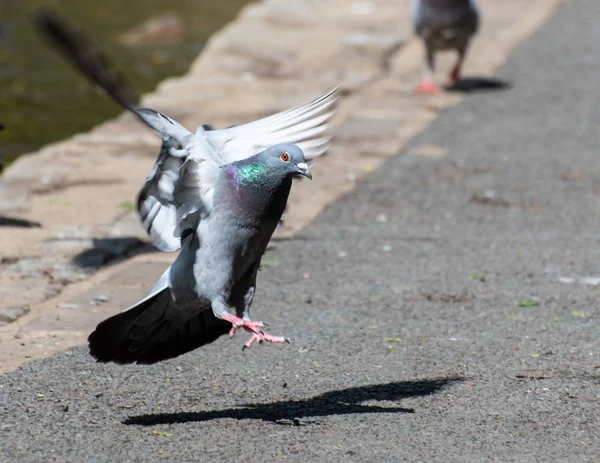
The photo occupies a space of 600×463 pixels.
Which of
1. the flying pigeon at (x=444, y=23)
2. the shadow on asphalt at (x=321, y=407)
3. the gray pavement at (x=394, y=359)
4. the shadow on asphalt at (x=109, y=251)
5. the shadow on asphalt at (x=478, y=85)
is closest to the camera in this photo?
the gray pavement at (x=394, y=359)

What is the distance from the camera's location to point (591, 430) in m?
4.16

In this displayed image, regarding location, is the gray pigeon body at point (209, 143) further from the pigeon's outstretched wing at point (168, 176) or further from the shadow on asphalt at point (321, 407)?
the shadow on asphalt at point (321, 407)

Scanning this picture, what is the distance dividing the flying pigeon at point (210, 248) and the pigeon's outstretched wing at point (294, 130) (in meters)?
0.28

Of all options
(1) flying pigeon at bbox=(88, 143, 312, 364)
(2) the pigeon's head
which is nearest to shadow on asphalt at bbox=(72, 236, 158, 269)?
(1) flying pigeon at bbox=(88, 143, 312, 364)

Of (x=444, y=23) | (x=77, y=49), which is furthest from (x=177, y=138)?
(x=444, y=23)

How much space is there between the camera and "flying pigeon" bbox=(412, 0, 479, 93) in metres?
10.5

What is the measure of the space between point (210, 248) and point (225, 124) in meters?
5.54

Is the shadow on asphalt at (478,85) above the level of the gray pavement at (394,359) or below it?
below

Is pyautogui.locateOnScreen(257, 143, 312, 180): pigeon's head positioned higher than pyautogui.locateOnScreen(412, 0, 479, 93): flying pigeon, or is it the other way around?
pyautogui.locateOnScreen(257, 143, 312, 180): pigeon's head

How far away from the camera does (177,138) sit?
419cm

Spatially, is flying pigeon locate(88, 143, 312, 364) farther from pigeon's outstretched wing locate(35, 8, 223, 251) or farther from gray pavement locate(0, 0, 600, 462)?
gray pavement locate(0, 0, 600, 462)

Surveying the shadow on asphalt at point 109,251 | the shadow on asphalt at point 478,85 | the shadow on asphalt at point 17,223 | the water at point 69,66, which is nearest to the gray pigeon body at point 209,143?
the shadow on asphalt at point 109,251

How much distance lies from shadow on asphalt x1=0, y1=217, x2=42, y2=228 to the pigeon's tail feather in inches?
117

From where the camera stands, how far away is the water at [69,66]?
11.1 metres
